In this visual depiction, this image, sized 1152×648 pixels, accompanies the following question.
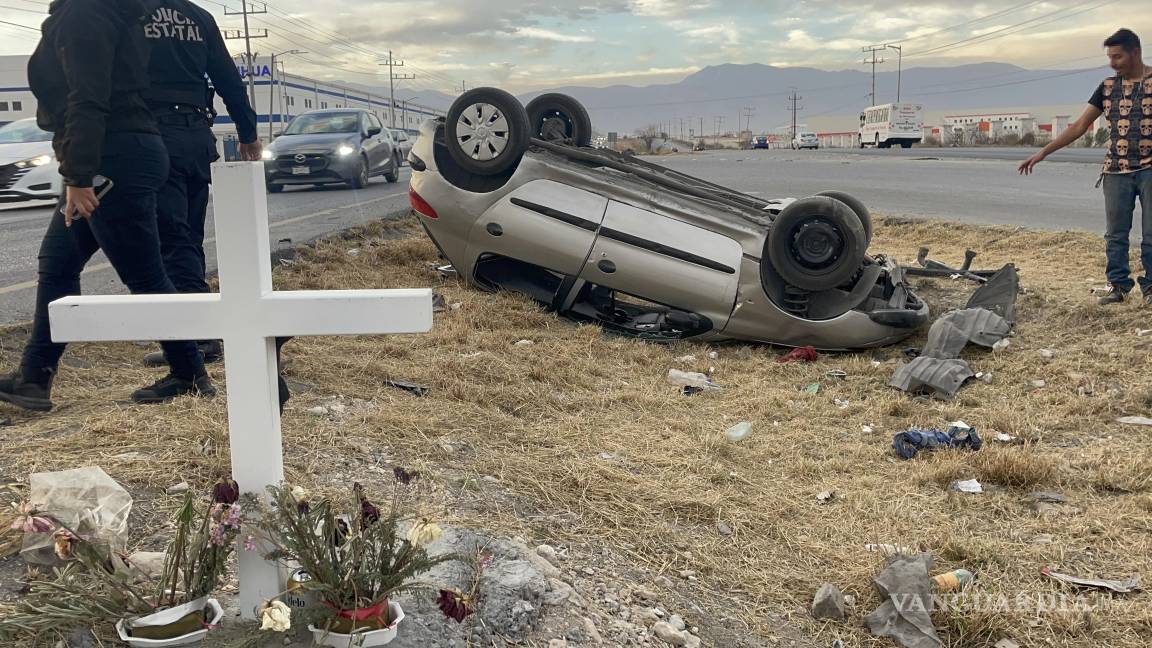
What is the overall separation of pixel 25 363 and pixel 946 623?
138 inches

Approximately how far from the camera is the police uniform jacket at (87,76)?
3.10 metres

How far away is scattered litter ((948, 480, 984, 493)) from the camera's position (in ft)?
11.7

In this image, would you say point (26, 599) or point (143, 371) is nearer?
point (26, 599)

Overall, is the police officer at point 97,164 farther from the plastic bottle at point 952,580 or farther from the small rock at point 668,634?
the plastic bottle at point 952,580

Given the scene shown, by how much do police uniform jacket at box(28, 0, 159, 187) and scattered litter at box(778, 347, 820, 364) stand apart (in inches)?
160

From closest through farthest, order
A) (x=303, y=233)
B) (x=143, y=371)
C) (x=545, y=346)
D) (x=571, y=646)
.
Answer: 1. (x=571, y=646)
2. (x=143, y=371)
3. (x=545, y=346)
4. (x=303, y=233)

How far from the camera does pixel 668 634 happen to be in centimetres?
241

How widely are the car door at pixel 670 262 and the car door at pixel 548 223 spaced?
11 centimetres

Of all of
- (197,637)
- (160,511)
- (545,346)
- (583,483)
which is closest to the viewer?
(197,637)

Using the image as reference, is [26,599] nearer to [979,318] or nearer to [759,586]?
[759,586]

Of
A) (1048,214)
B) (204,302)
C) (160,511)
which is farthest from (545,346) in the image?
(1048,214)

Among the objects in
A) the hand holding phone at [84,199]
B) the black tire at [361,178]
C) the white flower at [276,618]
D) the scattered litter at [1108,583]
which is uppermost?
the black tire at [361,178]

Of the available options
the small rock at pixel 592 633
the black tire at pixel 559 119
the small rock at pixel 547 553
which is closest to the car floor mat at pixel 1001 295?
the black tire at pixel 559 119

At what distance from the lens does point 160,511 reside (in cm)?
248
